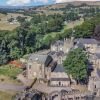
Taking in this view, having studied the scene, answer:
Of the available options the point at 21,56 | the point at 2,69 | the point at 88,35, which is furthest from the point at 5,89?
the point at 88,35

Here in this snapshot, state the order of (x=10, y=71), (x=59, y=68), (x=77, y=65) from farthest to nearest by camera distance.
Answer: (x=10, y=71), (x=59, y=68), (x=77, y=65)

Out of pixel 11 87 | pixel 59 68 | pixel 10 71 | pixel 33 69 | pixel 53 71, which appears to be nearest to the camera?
pixel 11 87

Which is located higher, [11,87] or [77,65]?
[77,65]

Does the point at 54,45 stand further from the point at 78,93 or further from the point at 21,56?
the point at 78,93

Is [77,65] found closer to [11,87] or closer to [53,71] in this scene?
[53,71]

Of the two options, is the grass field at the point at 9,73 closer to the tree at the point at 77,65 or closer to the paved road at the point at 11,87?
the paved road at the point at 11,87

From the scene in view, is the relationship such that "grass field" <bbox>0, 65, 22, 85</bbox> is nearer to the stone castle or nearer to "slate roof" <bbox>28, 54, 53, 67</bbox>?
the stone castle

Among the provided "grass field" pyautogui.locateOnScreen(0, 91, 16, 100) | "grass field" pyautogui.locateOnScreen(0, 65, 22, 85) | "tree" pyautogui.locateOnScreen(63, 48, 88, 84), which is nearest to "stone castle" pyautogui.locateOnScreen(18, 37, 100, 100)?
"tree" pyautogui.locateOnScreen(63, 48, 88, 84)

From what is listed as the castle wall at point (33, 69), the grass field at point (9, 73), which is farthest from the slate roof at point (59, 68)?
the grass field at point (9, 73)

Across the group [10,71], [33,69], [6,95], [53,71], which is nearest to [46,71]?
[53,71]
